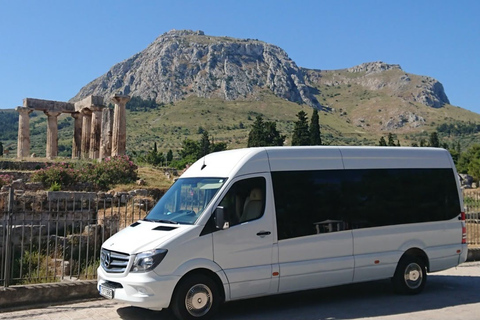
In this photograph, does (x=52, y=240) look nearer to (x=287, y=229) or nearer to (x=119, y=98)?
(x=287, y=229)

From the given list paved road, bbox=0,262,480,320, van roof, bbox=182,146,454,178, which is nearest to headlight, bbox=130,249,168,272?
paved road, bbox=0,262,480,320

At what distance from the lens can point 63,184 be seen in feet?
80.1

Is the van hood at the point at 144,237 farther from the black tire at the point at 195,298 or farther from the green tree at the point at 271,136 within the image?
the green tree at the point at 271,136

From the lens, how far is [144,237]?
8.01m

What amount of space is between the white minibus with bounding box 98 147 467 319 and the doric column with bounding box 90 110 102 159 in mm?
32167

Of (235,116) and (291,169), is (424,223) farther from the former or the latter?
(235,116)

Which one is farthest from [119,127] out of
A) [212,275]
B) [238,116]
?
[238,116]

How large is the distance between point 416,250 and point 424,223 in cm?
56

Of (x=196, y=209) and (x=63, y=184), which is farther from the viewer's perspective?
(x=63, y=184)

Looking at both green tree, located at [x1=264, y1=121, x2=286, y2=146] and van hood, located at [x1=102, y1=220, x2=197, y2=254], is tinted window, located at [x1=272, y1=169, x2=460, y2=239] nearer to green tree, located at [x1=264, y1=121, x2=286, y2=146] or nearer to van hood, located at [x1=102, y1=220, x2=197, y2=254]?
van hood, located at [x1=102, y1=220, x2=197, y2=254]

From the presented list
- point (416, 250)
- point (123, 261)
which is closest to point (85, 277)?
point (123, 261)

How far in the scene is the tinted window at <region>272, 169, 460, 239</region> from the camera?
29.2 ft

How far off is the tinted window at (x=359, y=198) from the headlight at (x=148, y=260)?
6.98 feet

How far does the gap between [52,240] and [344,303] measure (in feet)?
29.8
